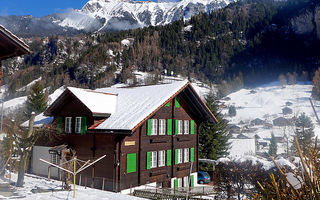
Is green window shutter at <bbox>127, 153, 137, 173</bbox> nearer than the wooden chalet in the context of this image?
No

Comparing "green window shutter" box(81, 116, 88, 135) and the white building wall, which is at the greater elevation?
"green window shutter" box(81, 116, 88, 135)

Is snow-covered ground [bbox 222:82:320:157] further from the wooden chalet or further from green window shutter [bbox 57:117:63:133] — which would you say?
the wooden chalet

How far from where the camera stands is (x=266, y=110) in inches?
4304

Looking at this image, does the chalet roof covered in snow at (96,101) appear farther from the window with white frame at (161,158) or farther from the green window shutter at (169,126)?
the window with white frame at (161,158)

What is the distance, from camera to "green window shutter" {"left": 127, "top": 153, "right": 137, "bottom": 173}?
22.6 meters

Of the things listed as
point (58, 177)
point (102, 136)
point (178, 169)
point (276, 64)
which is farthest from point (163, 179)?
point (276, 64)

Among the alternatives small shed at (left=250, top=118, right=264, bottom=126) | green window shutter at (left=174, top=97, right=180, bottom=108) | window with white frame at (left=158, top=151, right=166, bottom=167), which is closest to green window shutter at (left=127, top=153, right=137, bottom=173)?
window with white frame at (left=158, top=151, right=166, bottom=167)

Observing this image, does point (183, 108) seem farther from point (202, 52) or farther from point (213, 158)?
point (202, 52)

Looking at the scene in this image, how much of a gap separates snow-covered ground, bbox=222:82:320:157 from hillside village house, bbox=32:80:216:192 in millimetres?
41941

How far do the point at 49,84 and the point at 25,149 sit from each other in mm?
145719

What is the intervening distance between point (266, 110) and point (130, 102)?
93254 mm

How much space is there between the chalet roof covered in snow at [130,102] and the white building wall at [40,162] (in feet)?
12.8

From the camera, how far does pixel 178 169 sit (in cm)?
2758

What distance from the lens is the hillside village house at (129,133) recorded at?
73.2 feet
